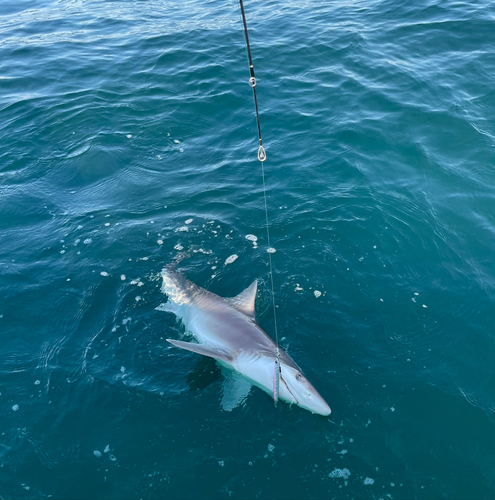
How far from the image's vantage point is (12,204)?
1173 centimetres

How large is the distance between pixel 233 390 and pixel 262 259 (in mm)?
3253

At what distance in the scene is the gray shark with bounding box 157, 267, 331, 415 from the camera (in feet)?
22.7

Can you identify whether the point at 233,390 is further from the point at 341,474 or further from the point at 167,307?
the point at 167,307

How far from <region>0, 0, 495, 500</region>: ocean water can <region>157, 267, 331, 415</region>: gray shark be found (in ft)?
1.03

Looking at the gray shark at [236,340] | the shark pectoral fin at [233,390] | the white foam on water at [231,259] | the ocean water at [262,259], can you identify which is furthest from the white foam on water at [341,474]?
the white foam on water at [231,259]

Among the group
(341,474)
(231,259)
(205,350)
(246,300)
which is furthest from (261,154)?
(341,474)

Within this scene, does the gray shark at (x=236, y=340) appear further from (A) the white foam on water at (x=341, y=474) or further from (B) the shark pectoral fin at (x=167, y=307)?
(A) the white foam on water at (x=341, y=474)

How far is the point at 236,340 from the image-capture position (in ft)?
25.4

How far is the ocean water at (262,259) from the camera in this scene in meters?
6.60

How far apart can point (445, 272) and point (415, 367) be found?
2.57 metres

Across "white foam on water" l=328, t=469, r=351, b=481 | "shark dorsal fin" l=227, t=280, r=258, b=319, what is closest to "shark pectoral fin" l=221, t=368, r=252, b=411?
"shark dorsal fin" l=227, t=280, r=258, b=319

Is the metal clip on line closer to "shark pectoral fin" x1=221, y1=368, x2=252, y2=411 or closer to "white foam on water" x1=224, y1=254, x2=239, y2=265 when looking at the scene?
"white foam on water" x1=224, y1=254, x2=239, y2=265

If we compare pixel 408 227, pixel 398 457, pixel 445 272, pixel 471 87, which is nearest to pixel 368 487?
pixel 398 457

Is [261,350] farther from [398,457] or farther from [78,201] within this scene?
[78,201]
